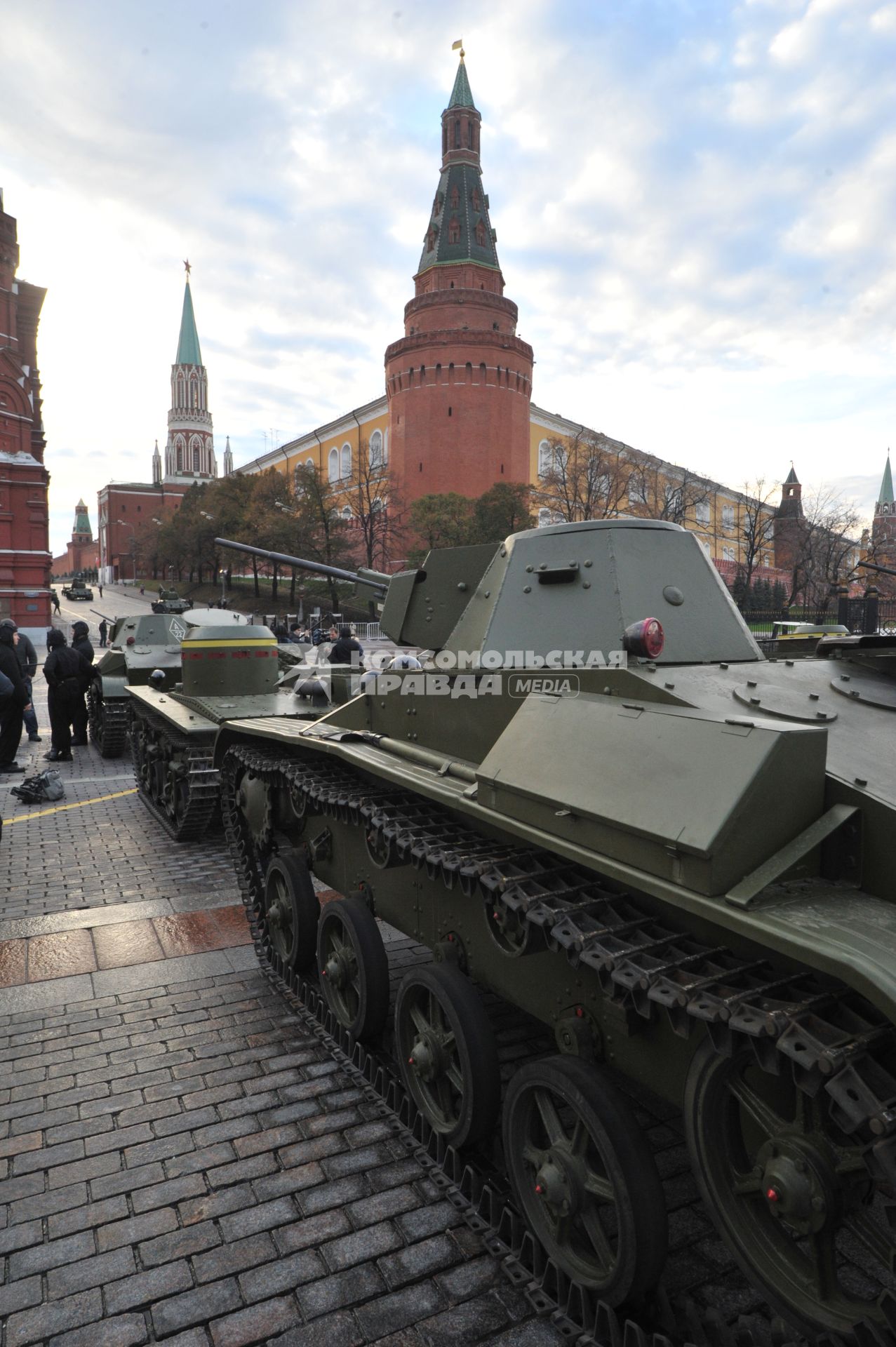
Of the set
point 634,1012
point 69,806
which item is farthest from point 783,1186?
point 69,806

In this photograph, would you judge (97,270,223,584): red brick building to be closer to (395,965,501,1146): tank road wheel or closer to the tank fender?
the tank fender

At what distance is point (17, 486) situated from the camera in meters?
32.8

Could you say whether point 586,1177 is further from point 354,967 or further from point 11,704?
point 11,704

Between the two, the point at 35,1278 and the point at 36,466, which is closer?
the point at 35,1278

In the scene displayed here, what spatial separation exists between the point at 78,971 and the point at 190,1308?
3.12m

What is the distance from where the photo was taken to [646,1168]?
8.64 ft

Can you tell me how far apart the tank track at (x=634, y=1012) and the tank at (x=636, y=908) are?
0.01 metres

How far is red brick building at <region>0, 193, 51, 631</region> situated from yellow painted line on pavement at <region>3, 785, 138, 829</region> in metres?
25.2

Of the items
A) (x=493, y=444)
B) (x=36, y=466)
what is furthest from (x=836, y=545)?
(x=36, y=466)

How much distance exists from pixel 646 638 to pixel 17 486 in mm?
35156

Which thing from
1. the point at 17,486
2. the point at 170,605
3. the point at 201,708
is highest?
the point at 17,486

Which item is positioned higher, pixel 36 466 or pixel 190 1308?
pixel 36 466

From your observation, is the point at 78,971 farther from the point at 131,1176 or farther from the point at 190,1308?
the point at 190,1308

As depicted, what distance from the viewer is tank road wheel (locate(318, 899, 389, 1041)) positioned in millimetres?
4387
